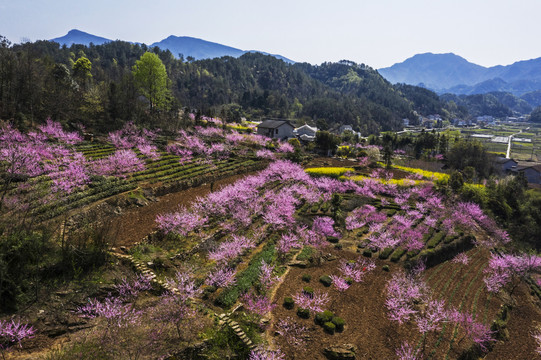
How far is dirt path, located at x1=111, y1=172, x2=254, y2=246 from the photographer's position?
21.5 metres

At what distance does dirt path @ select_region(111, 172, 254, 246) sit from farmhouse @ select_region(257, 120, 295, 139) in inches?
1877

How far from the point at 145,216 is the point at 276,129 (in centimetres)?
5869

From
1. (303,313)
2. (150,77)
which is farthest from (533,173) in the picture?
(150,77)

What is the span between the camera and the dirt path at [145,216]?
70.4ft

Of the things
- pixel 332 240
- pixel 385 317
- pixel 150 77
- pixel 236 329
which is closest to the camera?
pixel 236 329

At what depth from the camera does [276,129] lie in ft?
261

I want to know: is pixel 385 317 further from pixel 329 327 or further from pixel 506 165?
pixel 506 165

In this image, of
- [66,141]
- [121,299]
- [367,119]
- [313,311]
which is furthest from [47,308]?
[367,119]

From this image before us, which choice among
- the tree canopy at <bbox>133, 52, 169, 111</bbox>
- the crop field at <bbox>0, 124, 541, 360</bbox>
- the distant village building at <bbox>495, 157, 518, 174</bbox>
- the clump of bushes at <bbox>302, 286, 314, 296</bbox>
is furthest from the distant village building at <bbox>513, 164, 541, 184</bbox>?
the tree canopy at <bbox>133, 52, 169, 111</bbox>

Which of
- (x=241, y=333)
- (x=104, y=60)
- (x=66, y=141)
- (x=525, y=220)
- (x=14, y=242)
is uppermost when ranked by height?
(x=104, y=60)

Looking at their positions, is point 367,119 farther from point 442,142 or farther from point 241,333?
point 241,333

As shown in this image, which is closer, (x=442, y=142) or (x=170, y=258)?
(x=170, y=258)

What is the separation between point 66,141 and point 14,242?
3074cm

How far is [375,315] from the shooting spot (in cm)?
1627
